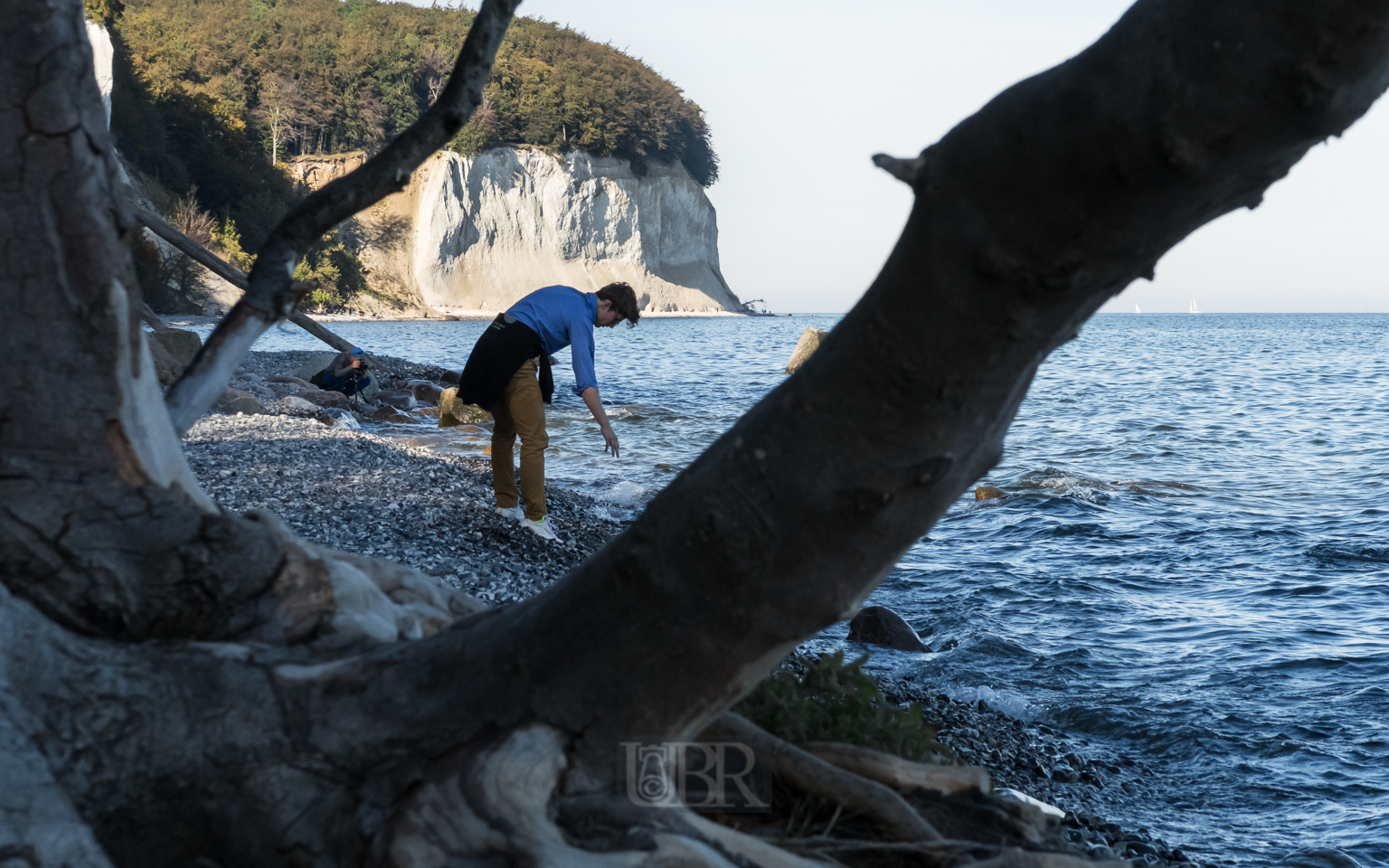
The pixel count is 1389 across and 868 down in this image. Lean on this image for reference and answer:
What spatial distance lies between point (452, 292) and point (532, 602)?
7073 centimetres

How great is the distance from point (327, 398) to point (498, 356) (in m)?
12.0

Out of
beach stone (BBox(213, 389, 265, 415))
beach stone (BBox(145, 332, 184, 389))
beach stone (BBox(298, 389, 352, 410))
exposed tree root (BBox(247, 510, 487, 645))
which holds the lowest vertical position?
beach stone (BBox(298, 389, 352, 410))

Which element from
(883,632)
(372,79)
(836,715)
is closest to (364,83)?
(372,79)

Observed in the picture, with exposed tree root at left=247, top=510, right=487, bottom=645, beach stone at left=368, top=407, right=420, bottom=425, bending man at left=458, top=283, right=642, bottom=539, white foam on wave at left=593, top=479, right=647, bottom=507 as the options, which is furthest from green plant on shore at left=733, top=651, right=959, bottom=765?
beach stone at left=368, top=407, right=420, bottom=425

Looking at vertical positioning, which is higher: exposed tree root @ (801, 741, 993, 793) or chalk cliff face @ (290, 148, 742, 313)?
chalk cliff face @ (290, 148, 742, 313)

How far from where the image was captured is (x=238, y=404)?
45.5 feet

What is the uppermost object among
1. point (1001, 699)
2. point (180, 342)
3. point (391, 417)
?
point (180, 342)

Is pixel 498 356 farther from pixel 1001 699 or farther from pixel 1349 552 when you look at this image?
pixel 1349 552

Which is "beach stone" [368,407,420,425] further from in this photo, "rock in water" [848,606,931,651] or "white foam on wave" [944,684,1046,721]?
"white foam on wave" [944,684,1046,721]

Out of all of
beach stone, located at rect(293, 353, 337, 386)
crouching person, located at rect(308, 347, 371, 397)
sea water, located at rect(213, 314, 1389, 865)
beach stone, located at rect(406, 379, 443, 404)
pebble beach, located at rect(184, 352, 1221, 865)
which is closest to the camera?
pebble beach, located at rect(184, 352, 1221, 865)

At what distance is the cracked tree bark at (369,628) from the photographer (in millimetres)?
1722

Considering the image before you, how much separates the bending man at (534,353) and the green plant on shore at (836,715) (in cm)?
376

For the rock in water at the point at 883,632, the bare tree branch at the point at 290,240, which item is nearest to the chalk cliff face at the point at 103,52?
the rock in water at the point at 883,632

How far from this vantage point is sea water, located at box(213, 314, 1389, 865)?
5.60 meters
